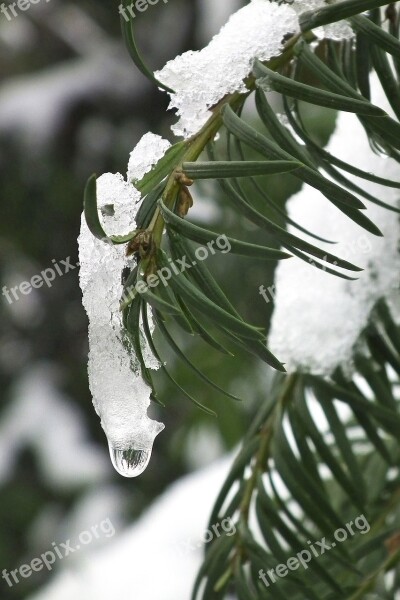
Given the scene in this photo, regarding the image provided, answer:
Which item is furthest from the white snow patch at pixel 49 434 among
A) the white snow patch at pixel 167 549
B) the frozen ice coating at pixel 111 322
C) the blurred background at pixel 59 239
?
the frozen ice coating at pixel 111 322

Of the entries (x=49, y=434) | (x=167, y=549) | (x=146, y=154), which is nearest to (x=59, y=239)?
(x=49, y=434)

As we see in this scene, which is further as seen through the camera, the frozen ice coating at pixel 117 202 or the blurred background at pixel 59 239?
the blurred background at pixel 59 239

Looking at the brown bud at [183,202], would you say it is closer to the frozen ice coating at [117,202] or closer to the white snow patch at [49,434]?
the frozen ice coating at [117,202]

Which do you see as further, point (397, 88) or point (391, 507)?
point (391, 507)

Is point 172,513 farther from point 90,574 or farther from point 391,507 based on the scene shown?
point 391,507

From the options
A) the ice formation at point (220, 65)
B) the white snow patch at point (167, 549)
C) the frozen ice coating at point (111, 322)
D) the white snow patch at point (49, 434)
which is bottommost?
the frozen ice coating at point (111, 322)

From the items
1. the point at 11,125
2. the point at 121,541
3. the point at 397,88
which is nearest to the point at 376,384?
the point at 397,88
